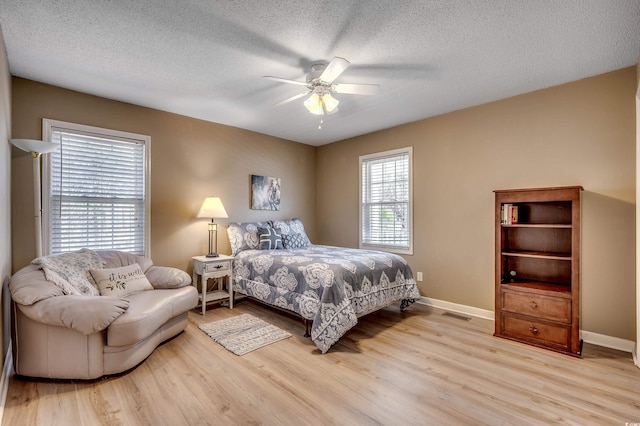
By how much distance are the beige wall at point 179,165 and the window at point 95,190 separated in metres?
0.11

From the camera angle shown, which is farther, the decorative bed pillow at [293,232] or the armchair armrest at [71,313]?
the decorative bed pillow at [293,232]

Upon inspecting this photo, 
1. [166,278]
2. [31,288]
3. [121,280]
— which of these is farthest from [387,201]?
[31,288]

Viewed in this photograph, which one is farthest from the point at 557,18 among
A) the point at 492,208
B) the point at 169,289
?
the point at 169,289

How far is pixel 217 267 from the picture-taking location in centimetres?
387

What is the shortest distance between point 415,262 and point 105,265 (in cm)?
373

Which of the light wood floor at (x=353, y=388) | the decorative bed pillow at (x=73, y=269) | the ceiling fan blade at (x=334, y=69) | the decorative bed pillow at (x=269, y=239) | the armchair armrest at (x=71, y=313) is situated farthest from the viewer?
the decorative bed pillow at (x=269, y=239)

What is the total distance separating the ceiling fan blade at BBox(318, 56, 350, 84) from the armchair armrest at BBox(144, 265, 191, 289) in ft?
7.96

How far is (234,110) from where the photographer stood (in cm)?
390

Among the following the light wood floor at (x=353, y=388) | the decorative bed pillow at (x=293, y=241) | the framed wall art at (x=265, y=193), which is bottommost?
the light wood floor at (x=353, y=388)

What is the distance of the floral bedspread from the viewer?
279 centimetres

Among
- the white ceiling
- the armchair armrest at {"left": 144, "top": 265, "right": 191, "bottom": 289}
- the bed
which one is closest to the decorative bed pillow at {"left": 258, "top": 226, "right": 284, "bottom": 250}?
the bed

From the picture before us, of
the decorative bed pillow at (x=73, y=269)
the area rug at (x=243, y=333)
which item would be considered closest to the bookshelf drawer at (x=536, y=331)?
the area rug at (x=243, y=333)

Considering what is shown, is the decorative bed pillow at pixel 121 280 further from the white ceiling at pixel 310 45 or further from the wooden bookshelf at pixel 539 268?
the wooden bookshelf at pixel 539 268

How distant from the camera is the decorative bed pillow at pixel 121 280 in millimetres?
2824
